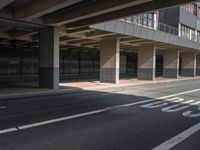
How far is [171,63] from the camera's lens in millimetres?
45000

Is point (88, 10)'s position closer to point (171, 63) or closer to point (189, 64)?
point (171, 63)

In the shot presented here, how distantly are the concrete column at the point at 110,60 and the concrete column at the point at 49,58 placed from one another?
28.1 feet

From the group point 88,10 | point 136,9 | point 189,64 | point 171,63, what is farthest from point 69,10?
point 189,64

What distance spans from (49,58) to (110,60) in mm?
9052

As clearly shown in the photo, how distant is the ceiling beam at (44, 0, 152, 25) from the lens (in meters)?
14.1

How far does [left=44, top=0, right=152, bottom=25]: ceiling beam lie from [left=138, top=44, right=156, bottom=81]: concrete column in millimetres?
18978

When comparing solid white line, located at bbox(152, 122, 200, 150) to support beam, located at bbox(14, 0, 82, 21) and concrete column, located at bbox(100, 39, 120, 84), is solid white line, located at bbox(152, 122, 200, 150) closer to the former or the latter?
support beam, located at bbox(14, 0, 82, 21)

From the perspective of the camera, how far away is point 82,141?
260 inches

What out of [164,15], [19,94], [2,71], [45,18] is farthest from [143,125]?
[164,15]

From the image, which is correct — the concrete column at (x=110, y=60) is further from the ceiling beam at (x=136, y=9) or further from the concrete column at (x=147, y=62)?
the concrete column at (x=147, y=62)

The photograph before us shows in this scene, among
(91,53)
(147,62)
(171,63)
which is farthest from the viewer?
(91,53)

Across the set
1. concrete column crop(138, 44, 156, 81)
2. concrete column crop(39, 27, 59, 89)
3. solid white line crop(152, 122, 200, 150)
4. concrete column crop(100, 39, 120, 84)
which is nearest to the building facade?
concrete column crop(138, 44, 156, 81)

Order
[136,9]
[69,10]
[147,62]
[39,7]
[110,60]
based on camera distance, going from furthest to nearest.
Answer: [147,62]
[110,60]
[69,10]
[39,7]
[136,9]

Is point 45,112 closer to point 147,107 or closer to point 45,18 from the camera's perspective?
point 147,107
